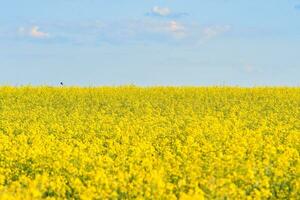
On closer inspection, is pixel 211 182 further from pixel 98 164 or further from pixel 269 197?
pixel 98 164

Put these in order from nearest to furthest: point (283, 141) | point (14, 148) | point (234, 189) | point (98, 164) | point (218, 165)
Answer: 1. point (234, 189)
2. point (218, 165)
3. point (98, 164)
4. point (14, 148)
5. point (283, 141)

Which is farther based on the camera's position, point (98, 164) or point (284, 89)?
point (284, 89)

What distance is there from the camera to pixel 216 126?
2506cm

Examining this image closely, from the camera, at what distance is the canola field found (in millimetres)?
12758

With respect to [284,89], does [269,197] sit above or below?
below

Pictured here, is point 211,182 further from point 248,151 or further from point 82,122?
point 82,122

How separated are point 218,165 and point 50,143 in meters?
6.93

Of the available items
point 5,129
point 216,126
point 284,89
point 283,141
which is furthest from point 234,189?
point 284,89

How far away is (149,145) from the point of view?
19.1m

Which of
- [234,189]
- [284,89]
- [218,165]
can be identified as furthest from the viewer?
[284,89]

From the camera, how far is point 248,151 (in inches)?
725

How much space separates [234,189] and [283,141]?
11.2 m

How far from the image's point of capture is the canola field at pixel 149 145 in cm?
1276

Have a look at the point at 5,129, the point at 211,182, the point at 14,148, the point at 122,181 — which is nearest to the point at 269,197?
the point at 211,182
